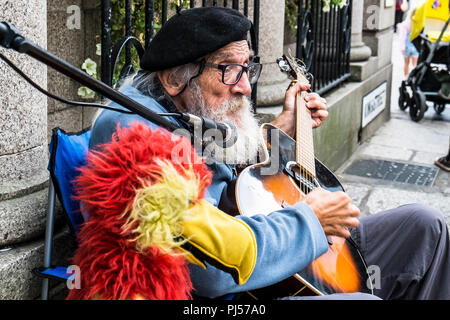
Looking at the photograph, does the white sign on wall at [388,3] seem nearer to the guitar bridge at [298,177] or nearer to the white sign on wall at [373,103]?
the white sign on wall at [373,103]

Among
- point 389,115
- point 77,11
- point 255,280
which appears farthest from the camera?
point 389,115

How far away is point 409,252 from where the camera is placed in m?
2.70

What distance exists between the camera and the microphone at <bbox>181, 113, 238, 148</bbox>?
5.45 feet

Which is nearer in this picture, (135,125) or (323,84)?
(135,125)

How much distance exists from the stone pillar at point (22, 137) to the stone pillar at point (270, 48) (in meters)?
2.49

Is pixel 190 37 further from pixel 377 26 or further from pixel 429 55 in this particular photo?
pixel 429 55

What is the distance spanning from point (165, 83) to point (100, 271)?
3.27 ft

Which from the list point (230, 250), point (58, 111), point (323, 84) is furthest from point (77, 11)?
point (323, 84)

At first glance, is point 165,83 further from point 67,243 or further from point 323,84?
point 323,84

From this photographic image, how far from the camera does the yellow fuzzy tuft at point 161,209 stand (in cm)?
149

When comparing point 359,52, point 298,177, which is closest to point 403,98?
point 359,52

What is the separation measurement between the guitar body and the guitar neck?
0.10ft

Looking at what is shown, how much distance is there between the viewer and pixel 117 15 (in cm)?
340

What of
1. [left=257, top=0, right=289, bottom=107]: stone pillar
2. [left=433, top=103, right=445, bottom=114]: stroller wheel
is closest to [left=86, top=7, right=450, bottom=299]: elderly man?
[left=257, top=0, right=289, bottom=107]: stone pillar
